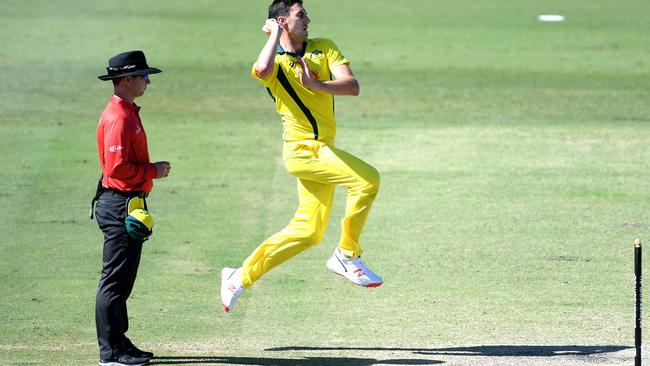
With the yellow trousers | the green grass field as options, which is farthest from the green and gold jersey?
the green grass field

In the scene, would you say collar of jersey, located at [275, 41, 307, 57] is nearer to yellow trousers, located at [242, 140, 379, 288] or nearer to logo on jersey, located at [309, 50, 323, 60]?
logo on jersey, located at [309, 50, 323, 60]

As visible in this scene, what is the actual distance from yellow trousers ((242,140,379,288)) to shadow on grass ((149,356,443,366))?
691mm

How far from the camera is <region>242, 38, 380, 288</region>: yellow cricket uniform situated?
9.20 meters

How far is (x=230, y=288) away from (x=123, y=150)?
149 cm

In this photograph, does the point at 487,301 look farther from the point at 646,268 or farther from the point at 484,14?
the point at 484,14

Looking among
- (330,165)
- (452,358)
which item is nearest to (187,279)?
(330,165)

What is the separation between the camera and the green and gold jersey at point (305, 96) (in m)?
9.26

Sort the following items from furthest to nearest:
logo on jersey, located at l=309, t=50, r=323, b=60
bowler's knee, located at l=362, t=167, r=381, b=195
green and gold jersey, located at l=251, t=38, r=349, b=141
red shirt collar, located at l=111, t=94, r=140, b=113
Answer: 1. logo on jersey, located at l=309, t=50, r=323, b=60
2. green and gold jersey, located at l=251, t=38, r=349, b=141
3. bowler's knee, located at l=362, t=167, r=381, b=195
4. red shirt collar, located at l=111, t=94, r=140, b=113

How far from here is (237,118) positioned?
701 inches

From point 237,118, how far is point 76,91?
3.14 metres

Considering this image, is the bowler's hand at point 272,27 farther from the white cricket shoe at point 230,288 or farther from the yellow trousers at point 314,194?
the white cricket shoe at point 230,288

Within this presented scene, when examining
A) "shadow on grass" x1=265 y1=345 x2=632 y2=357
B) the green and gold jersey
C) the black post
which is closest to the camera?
the black post

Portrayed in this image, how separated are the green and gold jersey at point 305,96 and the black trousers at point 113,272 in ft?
4.95

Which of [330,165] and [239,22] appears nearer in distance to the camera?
[330,165]
